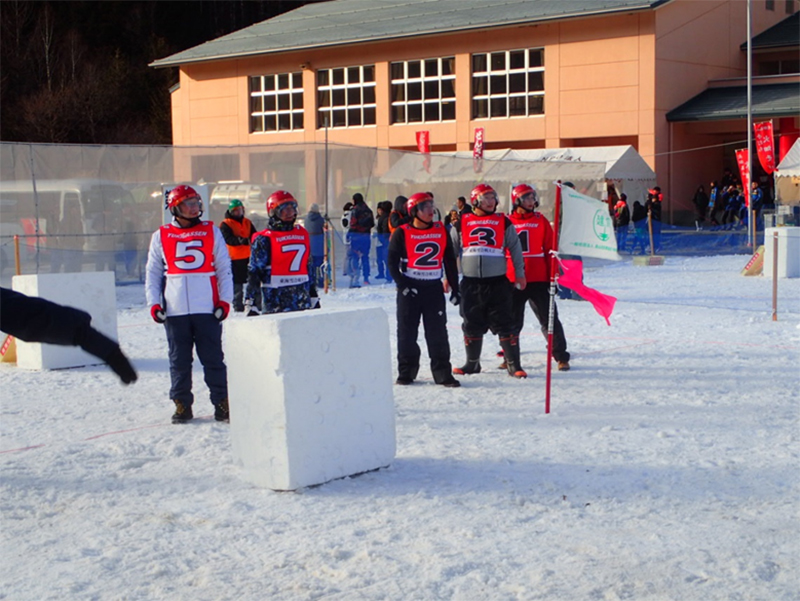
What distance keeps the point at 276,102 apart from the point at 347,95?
4121 millimetres

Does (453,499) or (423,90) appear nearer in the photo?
(453,499)

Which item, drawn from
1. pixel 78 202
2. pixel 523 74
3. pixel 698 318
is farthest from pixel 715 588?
pixel 523 74

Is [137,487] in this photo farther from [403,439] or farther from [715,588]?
[715,588]

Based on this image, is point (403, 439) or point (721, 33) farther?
point (721, 33)

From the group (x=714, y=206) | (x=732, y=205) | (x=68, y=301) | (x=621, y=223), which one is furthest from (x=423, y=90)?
(x=68, y=301)

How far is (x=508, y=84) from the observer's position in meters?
44.2

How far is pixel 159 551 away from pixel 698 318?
10.6 meters

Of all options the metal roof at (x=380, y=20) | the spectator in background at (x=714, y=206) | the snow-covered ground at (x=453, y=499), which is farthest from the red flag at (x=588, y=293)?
the metal roof at (x=380, y=20)

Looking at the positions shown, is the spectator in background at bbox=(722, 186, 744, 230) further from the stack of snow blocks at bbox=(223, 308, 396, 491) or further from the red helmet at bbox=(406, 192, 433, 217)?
the stack of snow blocks at bbox=(223, 308, 396, 491)

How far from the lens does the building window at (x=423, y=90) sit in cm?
4581

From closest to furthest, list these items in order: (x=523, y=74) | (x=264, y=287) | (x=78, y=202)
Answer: (x=264, y=287) < (x=78, y=202) < (x=523, y=74)

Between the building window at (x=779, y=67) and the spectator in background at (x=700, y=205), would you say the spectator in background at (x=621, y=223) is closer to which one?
the spectator in background at (x=700, y=205)

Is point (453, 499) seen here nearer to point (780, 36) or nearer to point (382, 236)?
point (382, 236)

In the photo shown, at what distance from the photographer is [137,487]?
21.0ft
